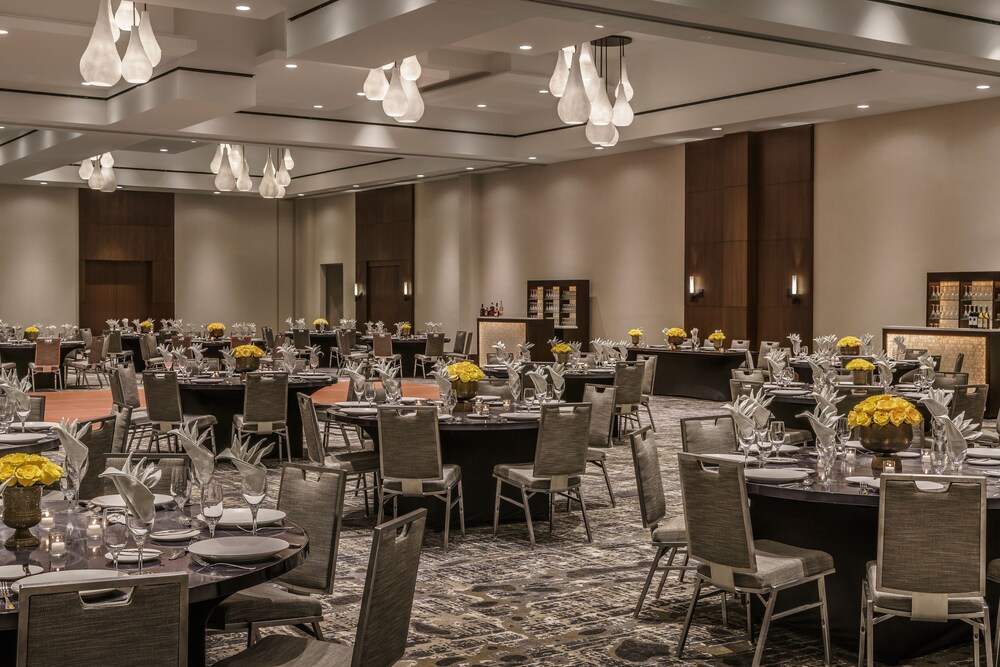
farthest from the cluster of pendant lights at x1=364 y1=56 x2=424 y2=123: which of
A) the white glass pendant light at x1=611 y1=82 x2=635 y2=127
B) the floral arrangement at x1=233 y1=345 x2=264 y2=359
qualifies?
the floral arrangement at x1=233 y1=345 x2=264 y2=359

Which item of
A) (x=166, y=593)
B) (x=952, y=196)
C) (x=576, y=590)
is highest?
(x=952, y=196)

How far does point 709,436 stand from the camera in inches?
225

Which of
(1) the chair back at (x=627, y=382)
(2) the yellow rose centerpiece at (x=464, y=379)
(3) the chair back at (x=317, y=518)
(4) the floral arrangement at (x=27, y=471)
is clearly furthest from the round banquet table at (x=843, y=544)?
(1) the chair back at (x=627, y=382)

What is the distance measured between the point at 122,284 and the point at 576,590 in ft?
75.2

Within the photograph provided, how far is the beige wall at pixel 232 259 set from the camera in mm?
27109

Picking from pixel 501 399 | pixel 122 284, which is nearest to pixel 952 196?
pixel 501 399

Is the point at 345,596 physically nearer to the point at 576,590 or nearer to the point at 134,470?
the point at 576,590

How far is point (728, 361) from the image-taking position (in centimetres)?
1572

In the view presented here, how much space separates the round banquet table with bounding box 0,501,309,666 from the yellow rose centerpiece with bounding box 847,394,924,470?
2795 millimetres

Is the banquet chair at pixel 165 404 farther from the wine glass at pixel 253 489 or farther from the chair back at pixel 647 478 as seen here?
the wine glass at pixel 253 489

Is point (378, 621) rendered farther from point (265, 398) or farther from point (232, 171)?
point (232, 171)

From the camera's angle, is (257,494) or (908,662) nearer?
(257,494)

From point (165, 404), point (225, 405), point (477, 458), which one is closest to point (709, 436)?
point (477, 458)

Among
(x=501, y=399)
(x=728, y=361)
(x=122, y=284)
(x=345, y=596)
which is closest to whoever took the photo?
(x=345, y=596)
